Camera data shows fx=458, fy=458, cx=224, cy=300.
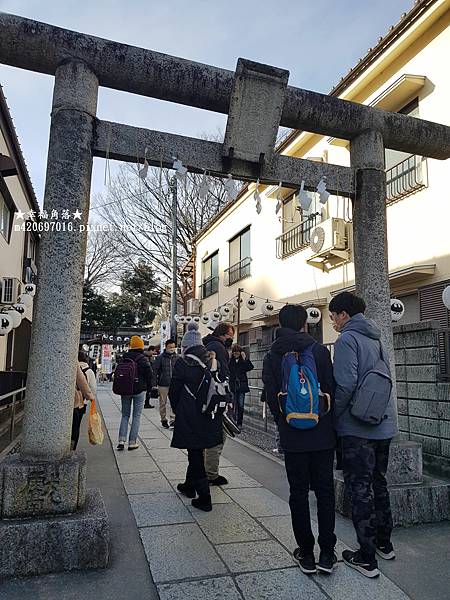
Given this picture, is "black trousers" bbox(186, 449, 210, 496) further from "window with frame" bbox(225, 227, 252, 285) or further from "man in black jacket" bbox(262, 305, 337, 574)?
"window with frame" bbox(225, 227, 252, 285)

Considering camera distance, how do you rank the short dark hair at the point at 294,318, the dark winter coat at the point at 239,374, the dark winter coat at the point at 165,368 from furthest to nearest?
the dark winter coat at the point at 239,374
the dark winter coat at the point at 165,368
the short dark hair at the point at 294,318

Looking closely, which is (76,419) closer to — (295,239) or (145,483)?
(145,483)

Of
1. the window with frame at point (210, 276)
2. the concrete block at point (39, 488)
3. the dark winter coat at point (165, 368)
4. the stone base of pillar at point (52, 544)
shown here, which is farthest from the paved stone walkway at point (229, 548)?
the window with frame at point (210, 276)

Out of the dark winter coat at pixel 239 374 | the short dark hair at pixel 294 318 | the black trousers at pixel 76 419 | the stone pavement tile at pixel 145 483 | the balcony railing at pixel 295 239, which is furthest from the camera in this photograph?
the balcony railing at pixel 295 239

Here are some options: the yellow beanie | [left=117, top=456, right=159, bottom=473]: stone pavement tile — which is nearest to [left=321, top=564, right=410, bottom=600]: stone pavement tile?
[left=117, top=456, right=159, bottom=473]: stone pavement tile

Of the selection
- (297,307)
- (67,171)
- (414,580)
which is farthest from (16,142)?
(414,580)

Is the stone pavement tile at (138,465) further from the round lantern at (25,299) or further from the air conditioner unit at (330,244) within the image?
the air conditioner unit at (330,244)

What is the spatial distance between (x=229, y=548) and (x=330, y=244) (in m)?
9.01

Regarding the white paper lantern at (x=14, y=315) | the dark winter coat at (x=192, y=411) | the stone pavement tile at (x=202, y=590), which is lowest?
the stone pavement tile at (x=202, y=590)

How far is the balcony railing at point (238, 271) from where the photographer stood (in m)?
17.7

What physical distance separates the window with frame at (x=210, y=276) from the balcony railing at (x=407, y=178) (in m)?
11.8

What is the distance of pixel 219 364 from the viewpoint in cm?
522

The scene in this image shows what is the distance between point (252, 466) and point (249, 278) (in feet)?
36.4

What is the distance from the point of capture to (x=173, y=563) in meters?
3.57
